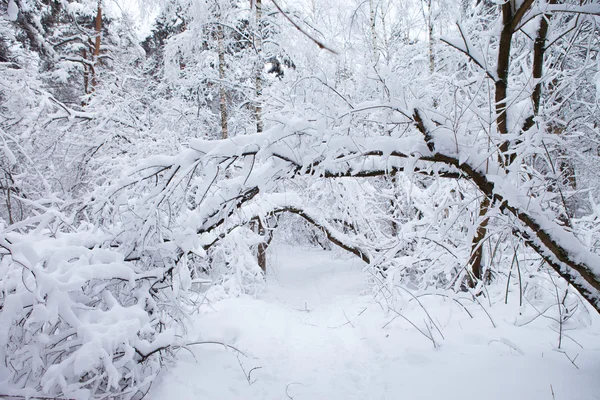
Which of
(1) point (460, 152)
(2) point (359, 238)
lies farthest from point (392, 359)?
(2) point (359, 238)

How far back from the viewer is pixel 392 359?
3.03 m

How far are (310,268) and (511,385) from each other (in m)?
9.13

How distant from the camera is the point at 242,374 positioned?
297cm

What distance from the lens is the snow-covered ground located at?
223cm

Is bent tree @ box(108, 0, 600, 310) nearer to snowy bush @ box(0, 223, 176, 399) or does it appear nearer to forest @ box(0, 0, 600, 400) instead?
forest @ box(0, 0, 600, 400)

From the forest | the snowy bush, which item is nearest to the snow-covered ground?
the forest

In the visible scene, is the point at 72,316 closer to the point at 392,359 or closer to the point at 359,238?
the point at 392,359

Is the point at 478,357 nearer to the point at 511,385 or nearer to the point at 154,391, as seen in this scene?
the point at 511,385

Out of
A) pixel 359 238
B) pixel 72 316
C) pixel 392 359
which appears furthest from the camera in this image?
pixel 359 238

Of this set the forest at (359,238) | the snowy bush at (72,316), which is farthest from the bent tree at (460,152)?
the snowy bush at (72,316)

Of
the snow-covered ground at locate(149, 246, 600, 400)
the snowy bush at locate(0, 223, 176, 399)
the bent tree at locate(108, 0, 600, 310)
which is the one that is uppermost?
the bent tree at locate(108, 0, 600, 310)

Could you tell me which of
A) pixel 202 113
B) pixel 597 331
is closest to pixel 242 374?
pixel 597 331

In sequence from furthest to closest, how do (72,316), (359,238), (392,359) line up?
1. (359,238)
2. (392,359)
3. (72,316)

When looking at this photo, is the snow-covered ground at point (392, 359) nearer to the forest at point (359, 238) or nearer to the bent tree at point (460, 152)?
the forest at point (359, 238)
